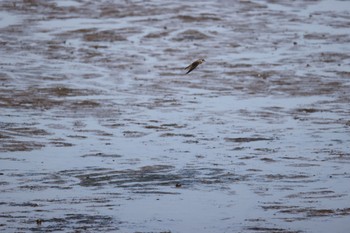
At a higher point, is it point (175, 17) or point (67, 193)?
point (67, 193)

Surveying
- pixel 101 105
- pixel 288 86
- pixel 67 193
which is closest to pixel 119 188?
pixel 67 193

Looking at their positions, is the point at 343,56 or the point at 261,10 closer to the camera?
the point at 343,56

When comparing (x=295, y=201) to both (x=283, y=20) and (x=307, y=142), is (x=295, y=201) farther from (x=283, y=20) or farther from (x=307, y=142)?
(x=283, y=20)

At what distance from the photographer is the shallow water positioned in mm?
18375

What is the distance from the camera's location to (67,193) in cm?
1961

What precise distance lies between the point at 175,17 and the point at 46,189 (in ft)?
95.5

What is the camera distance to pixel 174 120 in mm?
27875

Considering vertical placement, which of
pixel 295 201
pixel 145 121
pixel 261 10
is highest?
pixel 295 201

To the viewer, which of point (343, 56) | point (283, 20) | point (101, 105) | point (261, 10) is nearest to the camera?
point (101, 105)

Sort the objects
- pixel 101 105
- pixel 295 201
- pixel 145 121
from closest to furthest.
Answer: pixel 295 201, pixel 145 121, pixel 101 105

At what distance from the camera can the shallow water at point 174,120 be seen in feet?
60.3

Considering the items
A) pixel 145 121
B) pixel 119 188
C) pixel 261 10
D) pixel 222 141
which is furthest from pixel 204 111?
pixel 261 10

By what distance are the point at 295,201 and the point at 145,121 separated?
931 centimetres

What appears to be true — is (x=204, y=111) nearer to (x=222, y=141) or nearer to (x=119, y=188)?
(x=222, y=141)
